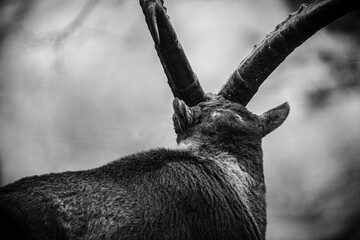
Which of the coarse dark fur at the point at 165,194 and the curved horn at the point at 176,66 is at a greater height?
the curved horn at the point at 176,66

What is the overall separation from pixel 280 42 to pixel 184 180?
2888 millimetres

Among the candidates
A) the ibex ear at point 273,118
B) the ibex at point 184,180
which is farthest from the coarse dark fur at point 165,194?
the ibex ear at point 273,118

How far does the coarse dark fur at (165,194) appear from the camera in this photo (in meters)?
4.55

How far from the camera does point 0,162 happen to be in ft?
52.9

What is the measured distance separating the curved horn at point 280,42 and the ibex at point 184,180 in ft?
0.05

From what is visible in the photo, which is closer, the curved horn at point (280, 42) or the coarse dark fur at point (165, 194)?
the coarse dark fur at point (165, 194)

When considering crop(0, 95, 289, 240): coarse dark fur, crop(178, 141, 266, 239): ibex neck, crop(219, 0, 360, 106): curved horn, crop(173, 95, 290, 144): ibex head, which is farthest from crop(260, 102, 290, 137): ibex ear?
crop(178, 141, 266, 239): ibex neck

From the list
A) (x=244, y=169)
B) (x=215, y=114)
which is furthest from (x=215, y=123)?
(x=244, y=169)

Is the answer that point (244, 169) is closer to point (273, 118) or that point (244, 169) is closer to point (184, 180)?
point (184, 180)

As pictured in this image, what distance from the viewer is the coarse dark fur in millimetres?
4551

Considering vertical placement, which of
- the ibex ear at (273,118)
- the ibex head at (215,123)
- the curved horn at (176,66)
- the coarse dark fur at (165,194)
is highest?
the curved horn at (176,66)

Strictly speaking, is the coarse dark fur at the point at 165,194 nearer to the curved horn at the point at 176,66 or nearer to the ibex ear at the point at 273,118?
the ibex ear at the point at 273,118

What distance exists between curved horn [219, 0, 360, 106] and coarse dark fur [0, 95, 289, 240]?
0.83m

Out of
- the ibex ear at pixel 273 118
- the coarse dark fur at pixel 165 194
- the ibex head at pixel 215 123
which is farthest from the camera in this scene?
the ibex ear at pixel 273 118
